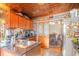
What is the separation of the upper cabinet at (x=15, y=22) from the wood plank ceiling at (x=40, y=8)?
0.07 meters

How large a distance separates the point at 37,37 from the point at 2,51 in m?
0.43

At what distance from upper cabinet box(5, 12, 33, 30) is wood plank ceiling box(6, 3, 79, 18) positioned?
7 cm

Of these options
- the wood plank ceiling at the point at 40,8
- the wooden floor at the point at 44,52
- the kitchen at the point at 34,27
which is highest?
the wood plank ceiling at the point at 40,8

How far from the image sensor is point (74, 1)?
1.77 metres

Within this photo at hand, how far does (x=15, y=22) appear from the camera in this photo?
5.74 feet

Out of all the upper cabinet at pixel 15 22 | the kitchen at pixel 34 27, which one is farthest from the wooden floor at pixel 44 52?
the upper cabinet at pixel 15 22

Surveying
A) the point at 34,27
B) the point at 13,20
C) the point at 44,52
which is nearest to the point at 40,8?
the point at 34,27

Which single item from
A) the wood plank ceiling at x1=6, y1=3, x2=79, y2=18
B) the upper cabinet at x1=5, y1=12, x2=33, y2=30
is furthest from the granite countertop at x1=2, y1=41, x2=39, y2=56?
the wood plank ceiling at x1=6, y1=3, x2=79, y2=18

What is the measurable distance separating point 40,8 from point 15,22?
33 centimetres

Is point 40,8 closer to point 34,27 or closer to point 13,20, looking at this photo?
point 34,27

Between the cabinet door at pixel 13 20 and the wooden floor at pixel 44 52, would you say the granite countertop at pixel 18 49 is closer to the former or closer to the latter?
the wooden floor at pixel 44 52

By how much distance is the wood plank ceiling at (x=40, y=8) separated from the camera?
1.76 metres

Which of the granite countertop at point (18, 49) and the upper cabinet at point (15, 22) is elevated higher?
the upper cabinet at point (15, 22)

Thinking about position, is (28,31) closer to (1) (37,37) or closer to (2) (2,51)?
(1) (37,37)
